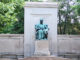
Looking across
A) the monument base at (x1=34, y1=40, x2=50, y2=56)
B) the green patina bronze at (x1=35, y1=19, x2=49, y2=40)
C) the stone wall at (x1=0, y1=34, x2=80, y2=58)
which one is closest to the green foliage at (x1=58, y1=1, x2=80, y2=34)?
the stone wall at (x1=0, y1=34, x2=80, y2=58)

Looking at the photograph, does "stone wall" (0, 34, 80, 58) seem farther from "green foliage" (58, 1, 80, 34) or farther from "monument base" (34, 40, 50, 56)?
"green foliage" (58, 1, 80, 34)

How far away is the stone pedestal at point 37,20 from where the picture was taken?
11.8 m

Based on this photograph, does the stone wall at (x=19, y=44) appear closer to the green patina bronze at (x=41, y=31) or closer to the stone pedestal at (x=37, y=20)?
the stone pedestal at (x=37, y=20)

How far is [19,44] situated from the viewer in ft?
39.4

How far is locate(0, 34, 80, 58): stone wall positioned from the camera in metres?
11.9

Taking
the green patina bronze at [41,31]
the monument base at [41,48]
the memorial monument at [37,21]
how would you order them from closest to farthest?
the monument base at [41,48], the green patina bronze at [41,31], the memorial monument at [37,21]

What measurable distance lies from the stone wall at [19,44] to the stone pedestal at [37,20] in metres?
0.33

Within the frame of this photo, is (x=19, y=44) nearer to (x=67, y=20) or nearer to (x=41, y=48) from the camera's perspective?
(x=41, y=48)

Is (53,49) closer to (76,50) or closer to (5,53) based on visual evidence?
(76,50)

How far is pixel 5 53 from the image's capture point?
1191 cm

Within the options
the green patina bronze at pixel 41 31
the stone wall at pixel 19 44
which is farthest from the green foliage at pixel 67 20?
the green patina bronze at pixel 41 31

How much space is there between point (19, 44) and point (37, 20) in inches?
69.4

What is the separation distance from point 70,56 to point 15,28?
783 centimetres

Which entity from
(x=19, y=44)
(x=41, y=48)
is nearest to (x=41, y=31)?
(x=41, y=48)
